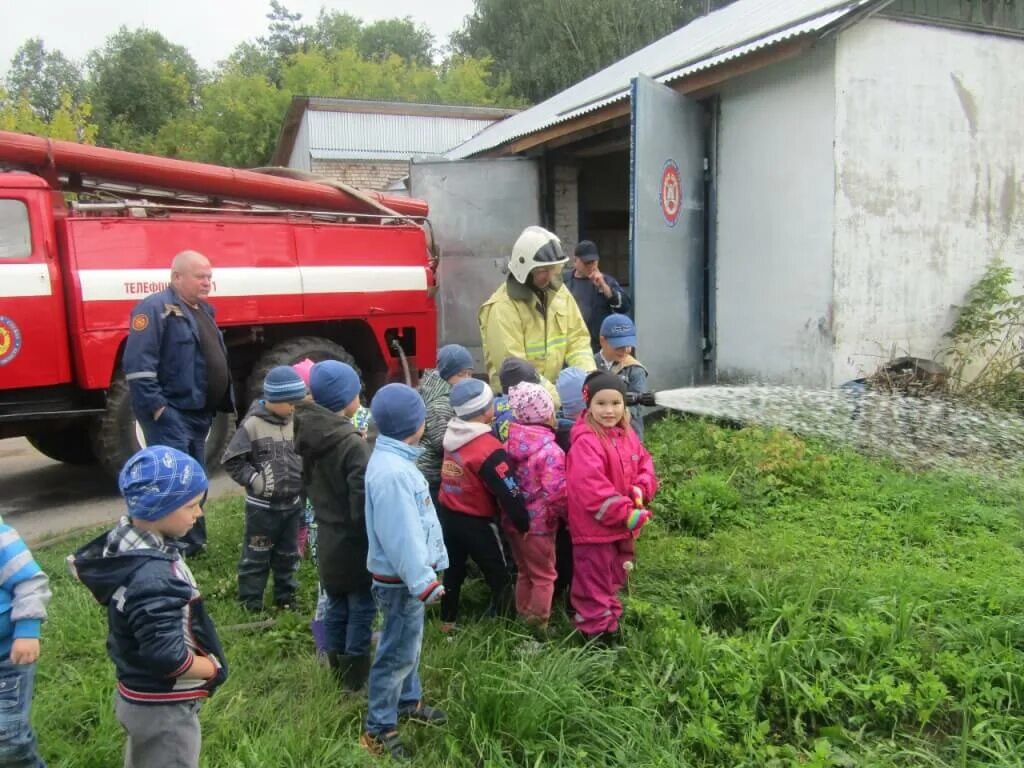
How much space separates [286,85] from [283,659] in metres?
37.3

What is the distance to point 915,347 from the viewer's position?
22.7 ft

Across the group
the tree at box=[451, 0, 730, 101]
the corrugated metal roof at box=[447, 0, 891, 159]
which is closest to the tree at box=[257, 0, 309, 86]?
the tree at box=[451, 0, 730, 101]

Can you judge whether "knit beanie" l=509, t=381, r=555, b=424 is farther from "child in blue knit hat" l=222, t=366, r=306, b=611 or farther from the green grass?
"child in blue knit hat" l=222, t=366, r=306, b=611

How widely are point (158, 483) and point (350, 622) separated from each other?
46.4 inches

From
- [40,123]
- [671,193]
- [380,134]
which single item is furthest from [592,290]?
[40,123]

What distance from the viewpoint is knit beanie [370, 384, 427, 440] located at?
106 inches

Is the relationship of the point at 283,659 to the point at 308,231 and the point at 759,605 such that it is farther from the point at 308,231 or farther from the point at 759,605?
the point at 308,231

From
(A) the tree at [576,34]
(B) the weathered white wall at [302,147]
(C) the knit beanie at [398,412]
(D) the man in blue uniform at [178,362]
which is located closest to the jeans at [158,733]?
Answer: (C) the knit beanie at [398,412]

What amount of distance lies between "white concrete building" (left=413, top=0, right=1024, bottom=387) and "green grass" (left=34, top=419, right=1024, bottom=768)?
2821mm

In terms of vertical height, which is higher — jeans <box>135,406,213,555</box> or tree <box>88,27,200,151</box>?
tree <box>88,27,200,151</box>

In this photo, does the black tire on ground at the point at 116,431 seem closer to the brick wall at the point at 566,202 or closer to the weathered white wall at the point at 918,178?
the weathered white wall at the point at 918,178

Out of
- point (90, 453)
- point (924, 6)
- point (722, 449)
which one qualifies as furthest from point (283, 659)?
point (924, 6)

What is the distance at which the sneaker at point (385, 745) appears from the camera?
2633 mm

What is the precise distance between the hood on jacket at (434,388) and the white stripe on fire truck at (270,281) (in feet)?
9.97
